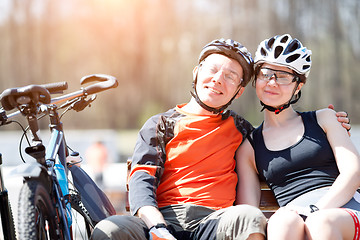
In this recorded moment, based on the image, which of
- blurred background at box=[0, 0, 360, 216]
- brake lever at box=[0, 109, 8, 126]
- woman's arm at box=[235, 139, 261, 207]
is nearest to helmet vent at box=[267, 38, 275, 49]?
woman's arm at box=[235, 139, 261, 207]

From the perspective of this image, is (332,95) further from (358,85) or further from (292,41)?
(292,41)

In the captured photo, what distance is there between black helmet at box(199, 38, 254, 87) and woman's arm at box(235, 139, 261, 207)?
35cm

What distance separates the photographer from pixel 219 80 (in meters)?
2.68

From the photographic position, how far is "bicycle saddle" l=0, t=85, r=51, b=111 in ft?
6.81

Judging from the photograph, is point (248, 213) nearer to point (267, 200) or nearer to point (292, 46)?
point (267, 200)

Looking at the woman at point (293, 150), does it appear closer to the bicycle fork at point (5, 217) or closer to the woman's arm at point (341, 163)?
the woman's arm at point (341, 163)

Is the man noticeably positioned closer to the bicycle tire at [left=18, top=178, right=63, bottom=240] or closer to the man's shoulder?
the man's shoulder

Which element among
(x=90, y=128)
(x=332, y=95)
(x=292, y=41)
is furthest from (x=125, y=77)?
(x=292, y=41)

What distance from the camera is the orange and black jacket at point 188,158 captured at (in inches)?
102

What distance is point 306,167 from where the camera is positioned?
8.77 ft

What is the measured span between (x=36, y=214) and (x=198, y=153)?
0.92 m

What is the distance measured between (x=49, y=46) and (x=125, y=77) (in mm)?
3000

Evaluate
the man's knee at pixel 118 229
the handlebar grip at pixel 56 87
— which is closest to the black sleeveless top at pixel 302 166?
the man's knee at pixel 118 229

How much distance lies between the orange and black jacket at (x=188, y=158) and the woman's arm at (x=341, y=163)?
1.48 ft
